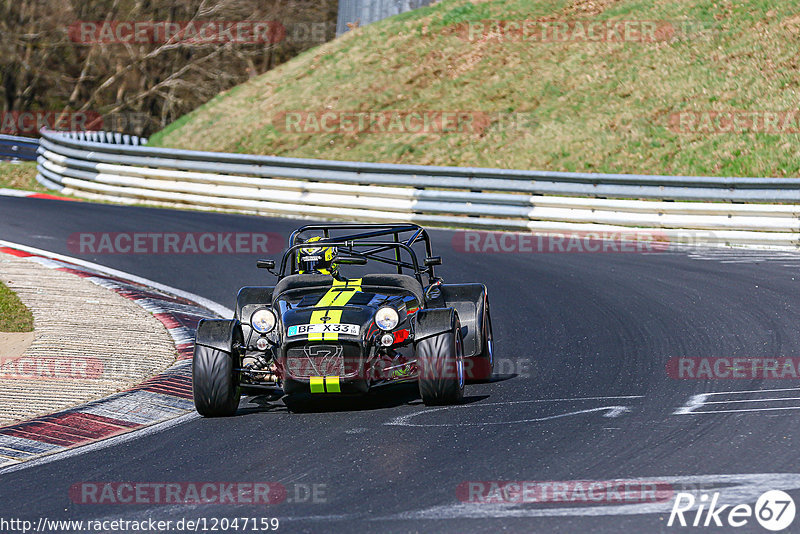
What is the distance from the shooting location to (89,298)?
39.0 ft

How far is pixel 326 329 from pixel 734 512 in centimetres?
339

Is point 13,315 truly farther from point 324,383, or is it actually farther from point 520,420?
point 520,420

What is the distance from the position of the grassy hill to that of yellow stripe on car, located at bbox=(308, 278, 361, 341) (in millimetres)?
12733

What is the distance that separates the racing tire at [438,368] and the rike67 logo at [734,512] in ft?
8.66

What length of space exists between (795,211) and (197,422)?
419 inches

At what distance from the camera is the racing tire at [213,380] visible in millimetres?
7641

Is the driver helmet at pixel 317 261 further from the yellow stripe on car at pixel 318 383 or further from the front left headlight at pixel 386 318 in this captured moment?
the yellow stripe on car at pixel 318 383

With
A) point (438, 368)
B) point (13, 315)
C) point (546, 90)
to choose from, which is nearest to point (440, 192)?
point (546, 90)

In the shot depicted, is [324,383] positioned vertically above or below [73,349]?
below

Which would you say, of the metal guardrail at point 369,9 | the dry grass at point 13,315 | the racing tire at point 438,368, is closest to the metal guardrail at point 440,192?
the dry grass at point 13,315

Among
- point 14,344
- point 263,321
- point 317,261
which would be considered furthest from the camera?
point 14,344

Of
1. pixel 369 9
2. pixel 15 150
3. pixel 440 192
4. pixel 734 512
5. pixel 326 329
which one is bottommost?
pixel 734 512

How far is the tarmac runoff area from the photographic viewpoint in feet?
27.1

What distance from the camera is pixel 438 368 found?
7.63 meters
